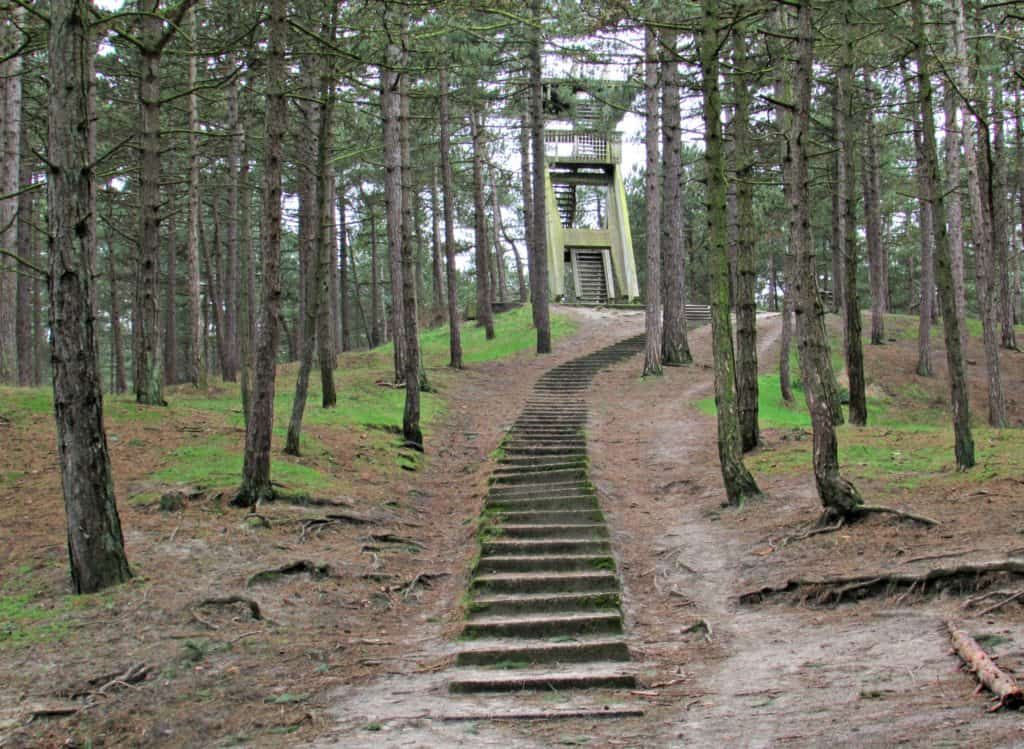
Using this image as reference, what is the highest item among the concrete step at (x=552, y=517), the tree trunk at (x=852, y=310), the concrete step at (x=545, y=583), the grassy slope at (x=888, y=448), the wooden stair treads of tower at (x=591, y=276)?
the wooden stair treads of tower at (x=591, y=276)

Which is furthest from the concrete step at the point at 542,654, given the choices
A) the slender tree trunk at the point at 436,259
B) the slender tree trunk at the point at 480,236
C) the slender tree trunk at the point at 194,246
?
the slender tree trunk at the point at 436,259

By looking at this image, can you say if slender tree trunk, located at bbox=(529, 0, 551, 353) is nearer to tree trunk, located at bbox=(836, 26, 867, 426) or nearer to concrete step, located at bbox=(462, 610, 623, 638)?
tree trunk, located at bbox=(836, 26, 867, 426)

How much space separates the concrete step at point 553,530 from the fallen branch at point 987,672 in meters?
4.61

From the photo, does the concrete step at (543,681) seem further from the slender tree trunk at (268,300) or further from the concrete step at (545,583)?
the slender tree trunk at (268,300)

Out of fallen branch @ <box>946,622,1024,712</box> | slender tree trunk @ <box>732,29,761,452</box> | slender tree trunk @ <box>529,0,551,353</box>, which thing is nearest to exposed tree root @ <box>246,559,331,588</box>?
fallen branch @ <box>946,622,1024,712</box>

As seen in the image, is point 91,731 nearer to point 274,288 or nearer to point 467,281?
point 274,288

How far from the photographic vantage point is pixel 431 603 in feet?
27.0

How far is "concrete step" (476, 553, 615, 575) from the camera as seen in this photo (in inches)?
347

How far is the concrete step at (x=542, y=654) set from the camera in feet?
21.9

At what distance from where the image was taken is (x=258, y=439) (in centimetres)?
994

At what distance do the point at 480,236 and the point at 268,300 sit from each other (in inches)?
683

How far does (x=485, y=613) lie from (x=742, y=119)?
28.3 feet

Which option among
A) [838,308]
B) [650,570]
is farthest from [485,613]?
[838,308]

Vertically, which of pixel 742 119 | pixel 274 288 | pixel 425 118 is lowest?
pixel 274 288
